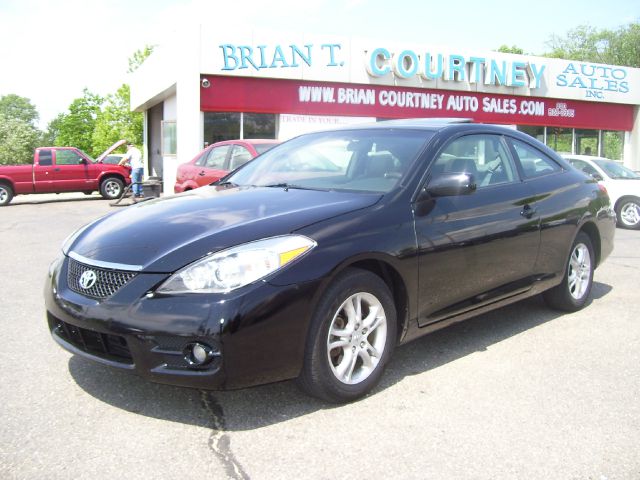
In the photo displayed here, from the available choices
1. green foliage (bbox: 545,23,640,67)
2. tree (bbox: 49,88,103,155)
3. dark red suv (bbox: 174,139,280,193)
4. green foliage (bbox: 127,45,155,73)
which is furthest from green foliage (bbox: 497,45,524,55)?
dark red suv (bbox: 174,139,280,193)

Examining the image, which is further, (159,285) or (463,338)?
(463,338)

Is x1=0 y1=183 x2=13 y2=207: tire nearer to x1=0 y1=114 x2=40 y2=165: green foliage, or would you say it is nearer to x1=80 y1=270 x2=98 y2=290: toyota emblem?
x1=80 y1=270 x2=98 y2=290: toyota emblem

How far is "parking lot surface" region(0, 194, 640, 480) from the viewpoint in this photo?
2.66 m

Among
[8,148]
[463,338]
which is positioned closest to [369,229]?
[463,338]

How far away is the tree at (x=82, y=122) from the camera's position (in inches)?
3216

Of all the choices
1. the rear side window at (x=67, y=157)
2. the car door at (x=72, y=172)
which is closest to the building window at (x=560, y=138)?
the car door at (x=72, y=172)

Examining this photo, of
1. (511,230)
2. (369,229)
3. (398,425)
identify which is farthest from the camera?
(511,230)

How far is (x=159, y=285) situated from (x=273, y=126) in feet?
54.5

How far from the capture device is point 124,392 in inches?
134

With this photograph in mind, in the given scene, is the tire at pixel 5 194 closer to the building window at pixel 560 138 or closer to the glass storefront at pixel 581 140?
the glass storefront at pixel 581 140

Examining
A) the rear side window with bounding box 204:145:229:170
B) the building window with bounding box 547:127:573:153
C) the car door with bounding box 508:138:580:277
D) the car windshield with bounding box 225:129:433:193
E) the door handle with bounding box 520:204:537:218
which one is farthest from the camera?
the building window with bounding box 547:127:573:153

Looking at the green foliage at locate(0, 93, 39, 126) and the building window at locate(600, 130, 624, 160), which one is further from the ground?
the green foliage at locate(0, 93, 39, 126)

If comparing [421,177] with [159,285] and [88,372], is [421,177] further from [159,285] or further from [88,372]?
[88,372]

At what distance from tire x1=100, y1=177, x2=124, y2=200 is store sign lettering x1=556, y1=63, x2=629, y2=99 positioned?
1671 centimetres
